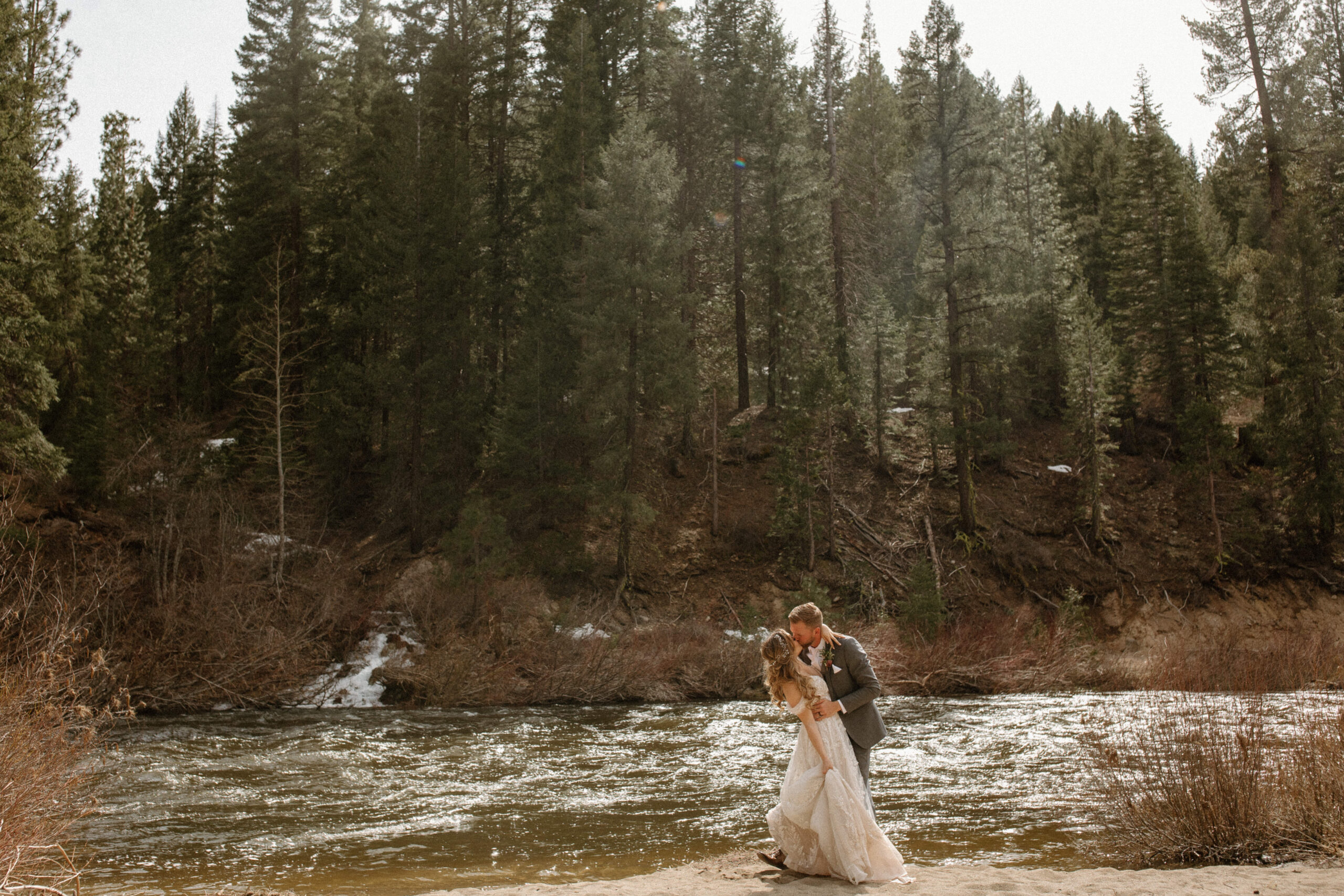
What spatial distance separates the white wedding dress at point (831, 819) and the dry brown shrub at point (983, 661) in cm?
1479

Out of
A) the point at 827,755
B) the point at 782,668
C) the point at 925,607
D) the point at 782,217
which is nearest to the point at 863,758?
the point at 827,755

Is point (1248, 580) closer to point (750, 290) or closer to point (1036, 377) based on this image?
point (1036, 377)

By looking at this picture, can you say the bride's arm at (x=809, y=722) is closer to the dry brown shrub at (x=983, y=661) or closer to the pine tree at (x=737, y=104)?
the dry brown shrub at (x=983, y=661)

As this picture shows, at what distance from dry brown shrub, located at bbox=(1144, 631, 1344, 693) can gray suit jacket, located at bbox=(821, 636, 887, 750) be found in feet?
25.9

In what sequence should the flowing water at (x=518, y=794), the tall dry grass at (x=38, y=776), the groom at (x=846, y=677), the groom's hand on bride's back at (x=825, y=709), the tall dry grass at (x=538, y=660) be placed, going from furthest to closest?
the tall dry grass at (x=538, y=660) → the flowing water at (x=518, y=794) → the groom at (x=846, y=677) → the groom's hand on bride's back at (x=825, y=709) → the tall dry grass at (x=38, y=776)

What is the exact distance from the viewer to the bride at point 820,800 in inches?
275

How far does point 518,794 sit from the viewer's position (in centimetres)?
1241

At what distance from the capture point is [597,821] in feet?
35.8

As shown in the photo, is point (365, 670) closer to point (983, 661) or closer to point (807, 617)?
point (983, 661)

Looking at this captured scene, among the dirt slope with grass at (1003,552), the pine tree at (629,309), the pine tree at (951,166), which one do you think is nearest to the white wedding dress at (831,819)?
the dirt slope with grass at (1003,552)

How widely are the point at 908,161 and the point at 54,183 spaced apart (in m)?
32.6

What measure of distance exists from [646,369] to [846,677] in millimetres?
21643

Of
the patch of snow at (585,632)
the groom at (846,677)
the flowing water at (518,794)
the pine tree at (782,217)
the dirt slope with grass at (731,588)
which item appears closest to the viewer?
the groom at (846,677)

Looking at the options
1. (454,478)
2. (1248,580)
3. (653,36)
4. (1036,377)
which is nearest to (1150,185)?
(1036,377)
